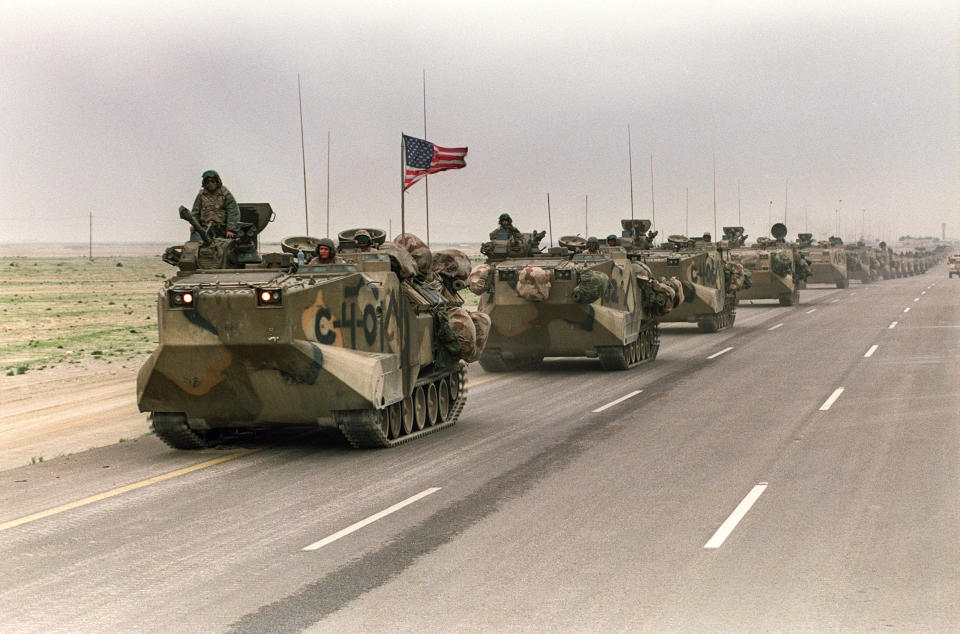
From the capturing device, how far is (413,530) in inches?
401

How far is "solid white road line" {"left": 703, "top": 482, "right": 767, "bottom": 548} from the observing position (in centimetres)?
956

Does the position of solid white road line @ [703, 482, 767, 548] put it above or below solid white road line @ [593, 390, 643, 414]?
above

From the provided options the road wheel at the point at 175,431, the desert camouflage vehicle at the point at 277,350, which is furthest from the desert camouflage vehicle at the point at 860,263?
the road wheel at the point at 175,431

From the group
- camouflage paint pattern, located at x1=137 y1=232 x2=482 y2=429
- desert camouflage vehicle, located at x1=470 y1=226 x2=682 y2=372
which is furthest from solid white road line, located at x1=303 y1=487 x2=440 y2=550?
desert camouflage vehicle, located at x1=470 y1=226 x2=682 y2=372

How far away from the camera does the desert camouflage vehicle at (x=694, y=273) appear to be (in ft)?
115

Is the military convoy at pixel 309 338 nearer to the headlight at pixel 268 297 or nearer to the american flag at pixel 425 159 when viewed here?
the headlight at pixel 268 297

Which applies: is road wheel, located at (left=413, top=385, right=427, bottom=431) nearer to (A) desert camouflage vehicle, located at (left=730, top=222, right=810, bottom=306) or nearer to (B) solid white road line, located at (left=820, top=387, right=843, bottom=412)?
(B) solid white road line, located at (left=820, top=387, right=843, bottom=412)

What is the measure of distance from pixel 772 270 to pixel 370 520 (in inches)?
1632

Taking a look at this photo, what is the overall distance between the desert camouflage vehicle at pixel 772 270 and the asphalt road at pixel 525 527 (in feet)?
104

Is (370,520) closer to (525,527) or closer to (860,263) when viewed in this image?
(525,527)

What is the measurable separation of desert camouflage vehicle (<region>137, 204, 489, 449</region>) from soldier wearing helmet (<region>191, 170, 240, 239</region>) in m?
0.28

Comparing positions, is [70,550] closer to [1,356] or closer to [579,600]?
[579,600]

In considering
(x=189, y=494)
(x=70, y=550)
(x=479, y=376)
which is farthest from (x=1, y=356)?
(x=70, y=550)

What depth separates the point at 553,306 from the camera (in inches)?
971
